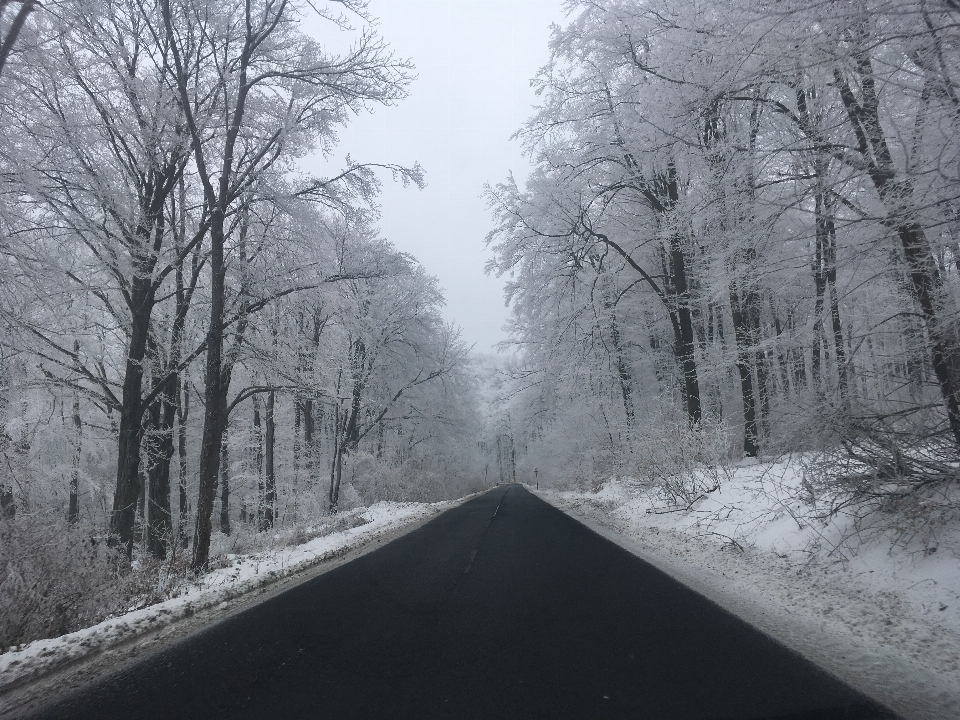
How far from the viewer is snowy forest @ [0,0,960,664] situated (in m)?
5.28

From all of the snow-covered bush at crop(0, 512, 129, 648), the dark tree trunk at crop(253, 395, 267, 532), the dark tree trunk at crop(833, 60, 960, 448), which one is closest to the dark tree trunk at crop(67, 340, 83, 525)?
the dark tree trunk at crop(253, 395, 267, 532)

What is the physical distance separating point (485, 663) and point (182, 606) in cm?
399

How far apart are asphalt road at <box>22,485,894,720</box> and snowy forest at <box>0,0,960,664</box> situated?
7.01 feet

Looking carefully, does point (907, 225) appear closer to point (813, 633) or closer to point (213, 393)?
point (813, 633)

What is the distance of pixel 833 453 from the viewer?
584 cm

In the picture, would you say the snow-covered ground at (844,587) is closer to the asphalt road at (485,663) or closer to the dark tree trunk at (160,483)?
the asphalt road at (485,663)

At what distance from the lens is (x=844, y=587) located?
16.6ft

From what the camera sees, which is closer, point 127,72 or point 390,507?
point 127,72

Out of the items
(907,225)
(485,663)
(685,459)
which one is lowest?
(485,663)

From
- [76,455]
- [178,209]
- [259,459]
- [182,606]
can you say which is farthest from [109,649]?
[259,459]

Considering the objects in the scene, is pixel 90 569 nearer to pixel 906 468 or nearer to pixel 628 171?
pixel 906 468

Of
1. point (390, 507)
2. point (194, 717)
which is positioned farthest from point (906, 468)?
point (390, 507)

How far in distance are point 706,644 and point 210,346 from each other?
9555 millimetres

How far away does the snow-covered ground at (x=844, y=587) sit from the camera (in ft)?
11.1
